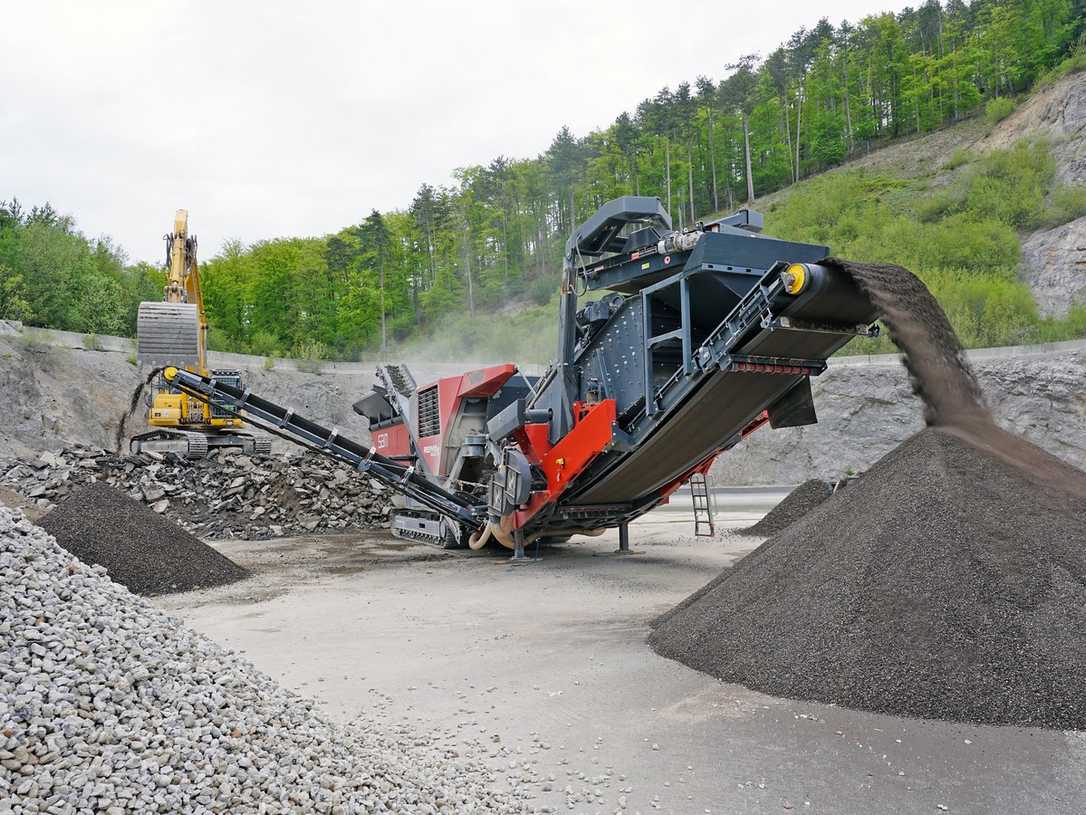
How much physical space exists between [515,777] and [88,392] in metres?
25.1

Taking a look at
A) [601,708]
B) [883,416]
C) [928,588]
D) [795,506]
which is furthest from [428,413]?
[883,416]

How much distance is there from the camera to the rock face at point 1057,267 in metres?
25.2

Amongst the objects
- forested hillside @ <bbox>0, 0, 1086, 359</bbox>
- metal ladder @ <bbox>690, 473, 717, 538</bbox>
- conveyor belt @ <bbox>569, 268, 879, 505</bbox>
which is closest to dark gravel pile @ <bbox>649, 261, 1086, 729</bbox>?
conveyor belt @ <bbox>569, 268, 879, 505</bbox>

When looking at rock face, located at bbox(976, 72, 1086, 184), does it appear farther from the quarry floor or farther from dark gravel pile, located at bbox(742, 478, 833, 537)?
the quarry floor

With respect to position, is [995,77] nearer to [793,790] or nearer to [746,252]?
[746,252]

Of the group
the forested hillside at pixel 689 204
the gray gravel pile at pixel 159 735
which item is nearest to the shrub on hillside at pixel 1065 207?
the forested hillside at pixel 689 204

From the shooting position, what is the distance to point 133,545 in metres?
8.30

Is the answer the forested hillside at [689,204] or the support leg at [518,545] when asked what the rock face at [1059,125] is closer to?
the forested hillside at [689,204]

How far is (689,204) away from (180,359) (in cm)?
4114

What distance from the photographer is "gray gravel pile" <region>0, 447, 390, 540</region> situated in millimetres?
13188

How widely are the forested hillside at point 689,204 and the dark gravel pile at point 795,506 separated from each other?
17829mm

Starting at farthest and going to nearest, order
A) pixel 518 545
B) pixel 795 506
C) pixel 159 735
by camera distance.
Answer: pixel 795 506 → pixel 518 545 → pixel 159 735

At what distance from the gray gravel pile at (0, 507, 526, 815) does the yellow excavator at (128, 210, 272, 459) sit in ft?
41.7

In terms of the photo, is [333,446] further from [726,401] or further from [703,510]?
[703,510]
